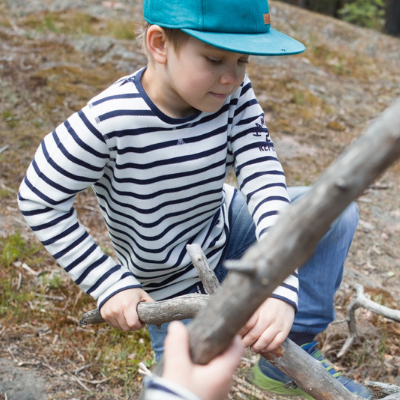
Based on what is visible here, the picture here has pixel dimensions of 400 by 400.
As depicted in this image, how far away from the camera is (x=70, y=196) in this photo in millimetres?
1817

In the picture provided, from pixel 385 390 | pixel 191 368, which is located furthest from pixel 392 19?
pixel 191 368

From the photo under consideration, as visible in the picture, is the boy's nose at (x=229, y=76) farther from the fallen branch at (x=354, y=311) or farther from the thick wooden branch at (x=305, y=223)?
the fallen branch at (x=354, y=311)

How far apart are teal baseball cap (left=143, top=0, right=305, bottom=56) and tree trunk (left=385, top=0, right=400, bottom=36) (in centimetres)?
1004

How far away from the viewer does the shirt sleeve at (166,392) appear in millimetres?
959

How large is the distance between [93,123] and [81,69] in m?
3.82

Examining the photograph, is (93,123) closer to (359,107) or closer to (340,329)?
(340,329)

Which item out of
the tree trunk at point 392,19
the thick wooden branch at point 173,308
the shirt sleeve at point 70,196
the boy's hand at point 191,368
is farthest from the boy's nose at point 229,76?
the tree trunk at point 392,19

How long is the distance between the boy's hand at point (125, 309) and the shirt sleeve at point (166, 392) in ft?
2.50

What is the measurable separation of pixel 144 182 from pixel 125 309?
448 millimetres

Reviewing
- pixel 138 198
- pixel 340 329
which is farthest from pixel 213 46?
pixel 340 329

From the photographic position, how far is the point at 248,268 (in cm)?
80

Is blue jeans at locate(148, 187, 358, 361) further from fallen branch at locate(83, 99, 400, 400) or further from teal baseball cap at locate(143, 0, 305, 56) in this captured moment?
fallen branch at locate(83, 99, 400, 400)

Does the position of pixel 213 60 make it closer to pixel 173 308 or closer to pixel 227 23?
pixel 227 23

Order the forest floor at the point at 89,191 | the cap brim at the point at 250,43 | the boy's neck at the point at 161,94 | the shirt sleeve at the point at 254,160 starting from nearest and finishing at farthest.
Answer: the cap brim at the point at 250,43 → the boy's neck at the point at 161,94 → the shirt sleeve at the point at 254,160 → the forest floor at the point at 89,191
